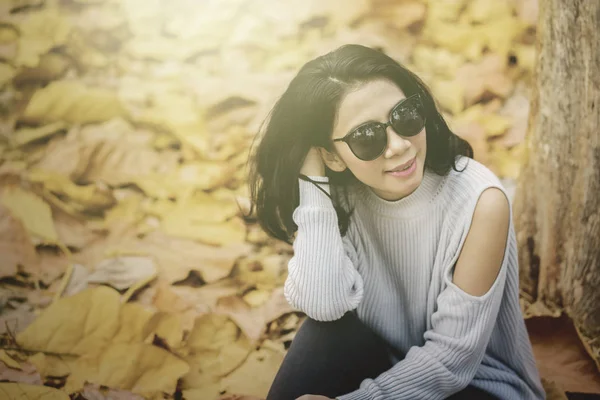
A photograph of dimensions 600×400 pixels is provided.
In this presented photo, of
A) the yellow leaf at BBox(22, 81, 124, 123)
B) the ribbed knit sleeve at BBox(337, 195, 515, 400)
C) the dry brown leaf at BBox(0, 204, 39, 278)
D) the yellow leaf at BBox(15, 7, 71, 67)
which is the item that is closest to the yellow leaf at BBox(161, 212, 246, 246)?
the dry brown leaf at BBox(0, 204, 39, 278)

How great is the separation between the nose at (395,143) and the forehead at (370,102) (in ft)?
0.07

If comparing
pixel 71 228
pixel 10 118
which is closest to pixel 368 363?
pixel 71 228

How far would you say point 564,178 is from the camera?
3.92ft

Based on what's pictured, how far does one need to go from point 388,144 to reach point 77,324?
0.88m

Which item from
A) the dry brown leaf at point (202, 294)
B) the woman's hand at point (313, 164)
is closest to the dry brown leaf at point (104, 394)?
the dry brown leaf at point (202, 294)

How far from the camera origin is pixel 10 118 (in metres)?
1.89

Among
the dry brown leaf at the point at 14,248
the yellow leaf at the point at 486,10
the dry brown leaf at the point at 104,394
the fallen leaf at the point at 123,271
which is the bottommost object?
the dry brown leaf at the point at 104,394

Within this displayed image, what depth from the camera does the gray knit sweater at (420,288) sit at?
0.97 m

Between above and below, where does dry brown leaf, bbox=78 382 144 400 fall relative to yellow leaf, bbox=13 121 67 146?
below

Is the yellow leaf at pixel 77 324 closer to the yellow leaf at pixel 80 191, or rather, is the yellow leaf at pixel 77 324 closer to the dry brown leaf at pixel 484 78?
the yellow leaf at pixel 80 191

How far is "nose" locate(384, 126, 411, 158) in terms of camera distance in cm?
94

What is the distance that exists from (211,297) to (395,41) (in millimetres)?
977

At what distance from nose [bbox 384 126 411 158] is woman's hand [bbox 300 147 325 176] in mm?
166

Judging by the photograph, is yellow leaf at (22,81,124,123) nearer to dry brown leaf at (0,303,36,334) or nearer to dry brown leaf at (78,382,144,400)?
dry brown leaf at (0,303,36,334)
